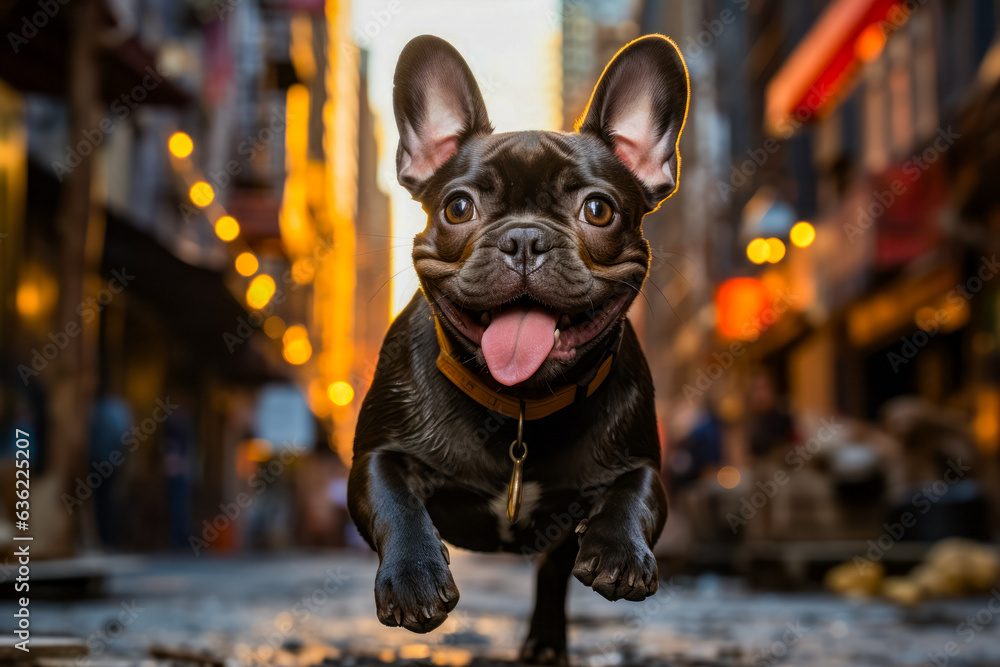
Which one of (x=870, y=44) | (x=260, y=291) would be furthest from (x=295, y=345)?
(x=870, y=44)

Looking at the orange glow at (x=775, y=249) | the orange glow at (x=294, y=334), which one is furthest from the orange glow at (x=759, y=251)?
the orange glow at (x=294, y=334)

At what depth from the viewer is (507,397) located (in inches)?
115

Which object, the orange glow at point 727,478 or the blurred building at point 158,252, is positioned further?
the orange glow at point 727,478

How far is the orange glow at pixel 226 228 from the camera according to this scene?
84.8ft

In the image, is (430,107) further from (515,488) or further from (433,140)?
(515,488)

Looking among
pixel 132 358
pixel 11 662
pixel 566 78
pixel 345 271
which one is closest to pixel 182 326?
pixel 132 358

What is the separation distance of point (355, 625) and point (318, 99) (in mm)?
39243

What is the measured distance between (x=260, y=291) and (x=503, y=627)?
22.1 metres

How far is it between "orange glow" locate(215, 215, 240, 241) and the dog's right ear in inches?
927

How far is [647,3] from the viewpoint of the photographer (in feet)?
193

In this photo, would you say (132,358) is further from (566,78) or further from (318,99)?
(566,78)

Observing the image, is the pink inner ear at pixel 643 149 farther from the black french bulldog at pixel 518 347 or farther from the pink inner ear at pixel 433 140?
the pink inner ear at pixel 433 140

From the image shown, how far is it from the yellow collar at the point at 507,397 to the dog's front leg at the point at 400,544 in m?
0.27

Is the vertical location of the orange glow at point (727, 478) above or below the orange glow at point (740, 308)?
below
